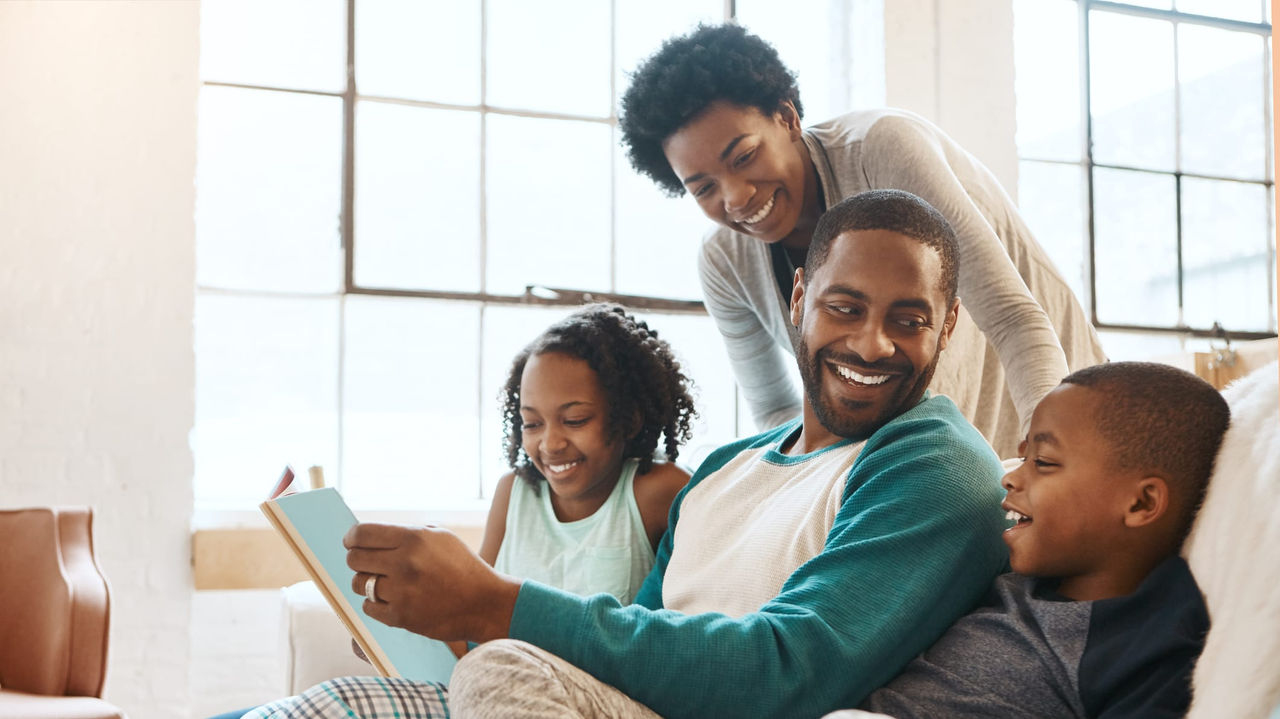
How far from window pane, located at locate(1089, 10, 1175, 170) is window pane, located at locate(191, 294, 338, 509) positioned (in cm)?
301

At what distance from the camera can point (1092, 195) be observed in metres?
4.39

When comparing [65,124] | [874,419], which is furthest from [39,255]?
[874,419]

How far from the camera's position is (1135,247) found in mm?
4426

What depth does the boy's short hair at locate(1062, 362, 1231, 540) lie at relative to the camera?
1.06m

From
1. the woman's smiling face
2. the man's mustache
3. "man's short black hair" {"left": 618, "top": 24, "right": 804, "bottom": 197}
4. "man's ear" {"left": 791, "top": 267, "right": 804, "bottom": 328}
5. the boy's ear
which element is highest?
"man's short black hair" {"left": 618, "top": 24, "right": 804, "bottom": 197}

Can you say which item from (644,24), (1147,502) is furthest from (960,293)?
(644,24)

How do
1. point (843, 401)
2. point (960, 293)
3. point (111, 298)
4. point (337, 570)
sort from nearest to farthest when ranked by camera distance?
point (337, 570) → point (843, 401) → point (960, 293) → point (111, 298)

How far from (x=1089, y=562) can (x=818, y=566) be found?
258mm

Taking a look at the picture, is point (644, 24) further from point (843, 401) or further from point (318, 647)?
point (843, 401)

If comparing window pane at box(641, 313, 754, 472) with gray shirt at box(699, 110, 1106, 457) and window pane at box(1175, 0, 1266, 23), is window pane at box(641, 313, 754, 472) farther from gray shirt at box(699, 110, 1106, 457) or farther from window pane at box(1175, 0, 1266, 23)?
window pane at box(1175, 0, 1266, 23)

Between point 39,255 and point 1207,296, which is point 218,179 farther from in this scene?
point 1207,296

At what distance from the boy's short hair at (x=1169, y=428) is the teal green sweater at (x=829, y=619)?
151 mm

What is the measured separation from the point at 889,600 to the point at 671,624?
205 mm

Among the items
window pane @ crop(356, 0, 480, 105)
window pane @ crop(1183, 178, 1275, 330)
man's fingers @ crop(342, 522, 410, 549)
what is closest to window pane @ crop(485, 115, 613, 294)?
window pane @ crop(356, 0, 480, 105)
